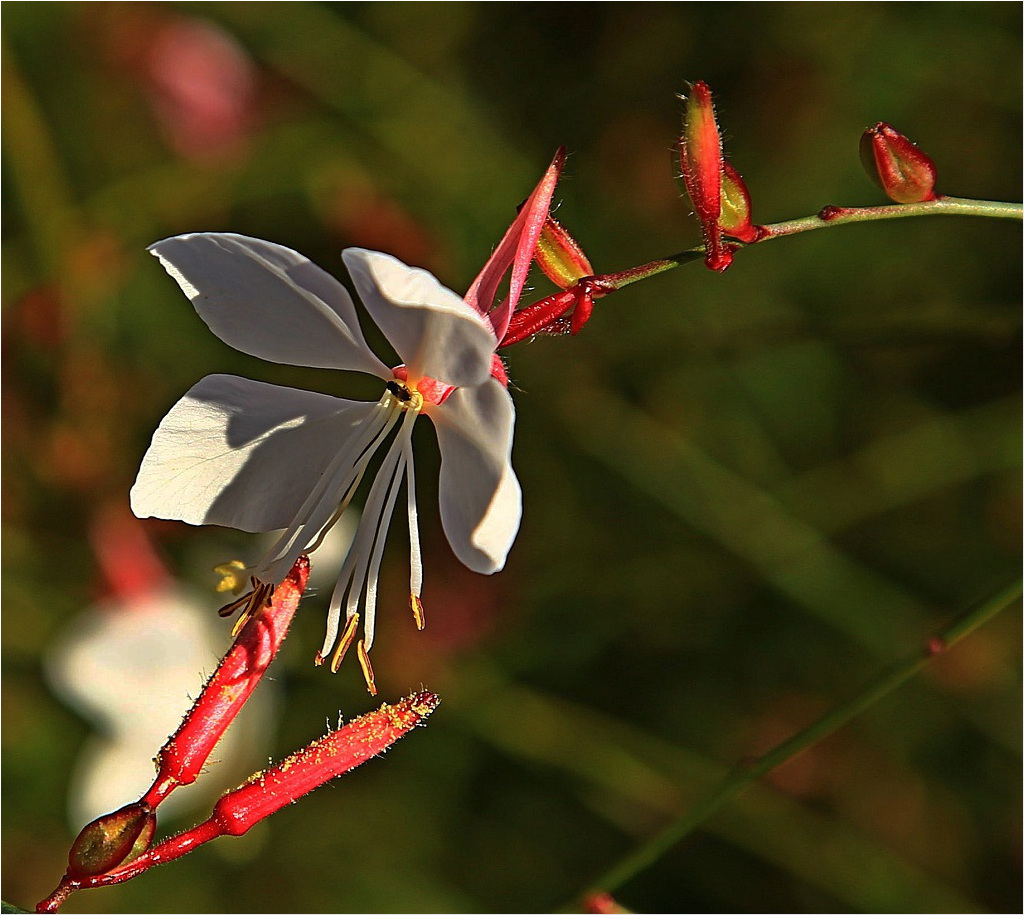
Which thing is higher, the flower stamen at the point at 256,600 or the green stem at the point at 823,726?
the flower stamen at the point at 256,600

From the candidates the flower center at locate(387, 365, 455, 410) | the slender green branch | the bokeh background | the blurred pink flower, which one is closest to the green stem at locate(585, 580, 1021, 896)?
the slender green branch

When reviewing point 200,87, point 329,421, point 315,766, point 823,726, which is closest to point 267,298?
point 329,421

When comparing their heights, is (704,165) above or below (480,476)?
above

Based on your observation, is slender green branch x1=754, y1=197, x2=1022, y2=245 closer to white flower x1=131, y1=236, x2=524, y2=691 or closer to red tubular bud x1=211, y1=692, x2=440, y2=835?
white flower x1=131, y1=236, x2=524, y2=691

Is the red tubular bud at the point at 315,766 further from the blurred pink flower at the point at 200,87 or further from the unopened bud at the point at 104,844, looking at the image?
the blurred pink flower at the point at 200,87

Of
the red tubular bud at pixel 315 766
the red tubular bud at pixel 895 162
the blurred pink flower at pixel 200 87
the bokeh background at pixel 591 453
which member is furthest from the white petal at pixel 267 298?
the blurred pink flower at pixel 200 87

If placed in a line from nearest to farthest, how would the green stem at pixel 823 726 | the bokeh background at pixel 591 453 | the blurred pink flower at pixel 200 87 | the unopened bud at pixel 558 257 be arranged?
the unopened bud at pixel 558 257 → the green stem at pixel 823 726 → the bokeh background at pixel 591 453 → the blurred pink flower at pixel 200 87

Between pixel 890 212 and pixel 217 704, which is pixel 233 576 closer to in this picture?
pixel 217 704
